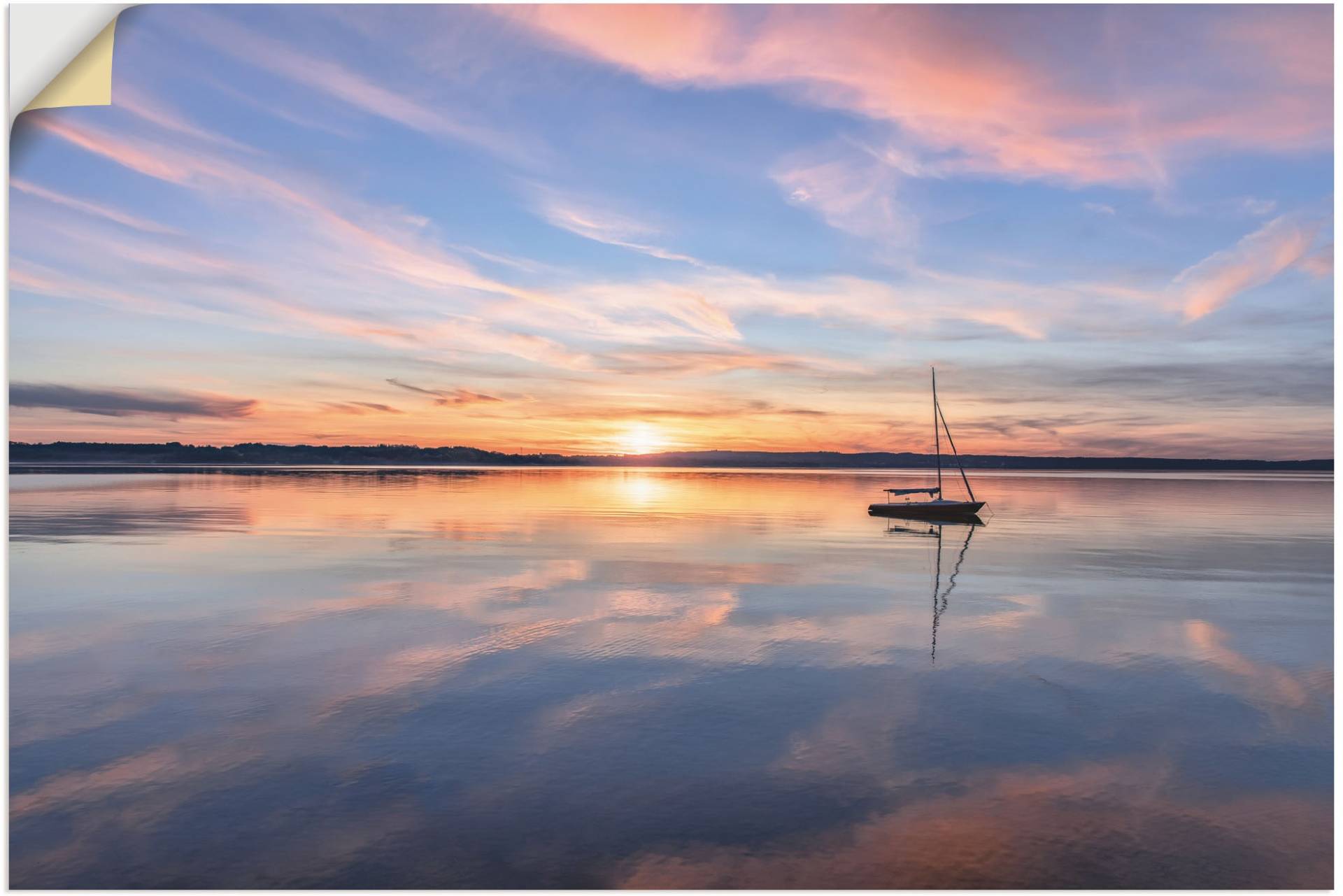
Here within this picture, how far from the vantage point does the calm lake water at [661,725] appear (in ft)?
26.5

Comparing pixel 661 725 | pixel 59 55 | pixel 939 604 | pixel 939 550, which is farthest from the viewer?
pixel 939 550

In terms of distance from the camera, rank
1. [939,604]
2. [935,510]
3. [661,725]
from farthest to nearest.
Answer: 1. [935,510]
2. [939,604]
3. [661,725]

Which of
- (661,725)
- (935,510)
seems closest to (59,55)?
(661,725)

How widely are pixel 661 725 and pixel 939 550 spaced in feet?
86.8

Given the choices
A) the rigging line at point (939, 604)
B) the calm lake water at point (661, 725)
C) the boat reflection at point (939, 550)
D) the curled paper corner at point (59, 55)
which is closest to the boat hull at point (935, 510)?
the boat reflection at point (939, 550)

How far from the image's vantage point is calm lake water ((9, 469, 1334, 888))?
8.06m

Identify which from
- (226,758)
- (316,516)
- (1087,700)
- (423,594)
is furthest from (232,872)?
(316,516)

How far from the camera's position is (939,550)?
115 feet

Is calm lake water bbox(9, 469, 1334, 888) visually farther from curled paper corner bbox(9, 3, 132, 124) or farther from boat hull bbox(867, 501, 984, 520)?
boat hull bbox(867, 501, 984, 520)

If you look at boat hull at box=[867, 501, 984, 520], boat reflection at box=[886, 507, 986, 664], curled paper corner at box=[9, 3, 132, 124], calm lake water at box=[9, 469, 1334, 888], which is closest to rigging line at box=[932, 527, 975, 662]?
boat reflection at box=[886, 507, 986, 664]

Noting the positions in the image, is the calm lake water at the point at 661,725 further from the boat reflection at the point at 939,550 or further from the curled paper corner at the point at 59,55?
the curled paper corner at the point at 59,55

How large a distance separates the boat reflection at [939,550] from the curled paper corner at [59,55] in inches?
598

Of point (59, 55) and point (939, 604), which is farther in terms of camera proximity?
point (939, 604)

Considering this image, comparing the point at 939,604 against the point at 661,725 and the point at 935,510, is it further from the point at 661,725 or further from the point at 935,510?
the point at 935,510
